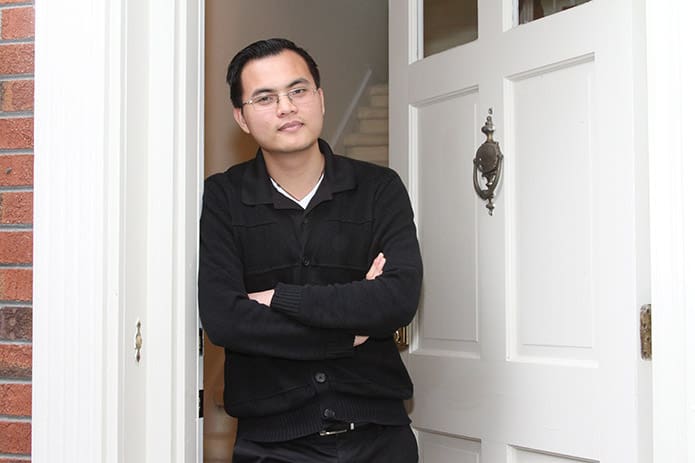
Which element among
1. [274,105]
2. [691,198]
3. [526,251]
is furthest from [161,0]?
[691,198]

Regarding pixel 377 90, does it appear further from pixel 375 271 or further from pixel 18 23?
pixel 18 23

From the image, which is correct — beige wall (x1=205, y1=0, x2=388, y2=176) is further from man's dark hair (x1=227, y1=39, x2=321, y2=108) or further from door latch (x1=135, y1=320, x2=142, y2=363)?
door latch (x1=135, y1=320, x2=142, y2=363)

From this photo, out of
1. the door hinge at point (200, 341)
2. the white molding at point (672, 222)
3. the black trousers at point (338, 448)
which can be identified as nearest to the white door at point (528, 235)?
the white molding at point (672, 222)

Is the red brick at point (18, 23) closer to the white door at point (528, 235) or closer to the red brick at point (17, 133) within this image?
the red brick at point (17, 133)

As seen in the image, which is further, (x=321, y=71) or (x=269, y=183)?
(x=321, y=71)

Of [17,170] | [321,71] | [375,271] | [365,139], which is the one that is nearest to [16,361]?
[17,170]

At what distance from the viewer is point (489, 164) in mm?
2463

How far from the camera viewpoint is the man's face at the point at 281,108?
7.55 feet

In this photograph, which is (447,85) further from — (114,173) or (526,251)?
(114,173)

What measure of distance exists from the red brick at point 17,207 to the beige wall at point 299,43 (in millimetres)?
1001

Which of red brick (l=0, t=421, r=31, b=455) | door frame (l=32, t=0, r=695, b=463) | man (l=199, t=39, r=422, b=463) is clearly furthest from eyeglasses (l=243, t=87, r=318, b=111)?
red brick (l=0, t=421, r=31, b=455)

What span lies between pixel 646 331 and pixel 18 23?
1443 millimetres

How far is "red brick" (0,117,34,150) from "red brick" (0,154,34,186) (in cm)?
2

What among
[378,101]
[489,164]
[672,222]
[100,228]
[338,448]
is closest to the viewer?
[672,222]
